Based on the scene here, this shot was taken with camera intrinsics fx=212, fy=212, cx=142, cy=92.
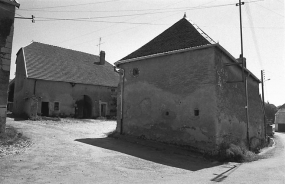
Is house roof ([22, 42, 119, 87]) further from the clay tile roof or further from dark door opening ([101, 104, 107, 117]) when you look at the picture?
the clay tile roof

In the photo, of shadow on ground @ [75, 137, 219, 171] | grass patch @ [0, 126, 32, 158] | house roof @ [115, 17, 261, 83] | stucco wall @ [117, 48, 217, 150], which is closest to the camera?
grass patch @ [0, 126, 32, 158]

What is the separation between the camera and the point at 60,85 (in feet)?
74.9

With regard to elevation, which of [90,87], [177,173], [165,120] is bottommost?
[177,173]

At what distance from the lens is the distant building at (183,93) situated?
1041 centimetres

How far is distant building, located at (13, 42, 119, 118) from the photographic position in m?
21.3

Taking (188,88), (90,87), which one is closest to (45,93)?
(90,87)

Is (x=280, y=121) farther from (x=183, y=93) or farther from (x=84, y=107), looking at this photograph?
(x=183, y=93)

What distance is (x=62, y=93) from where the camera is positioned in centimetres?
2292

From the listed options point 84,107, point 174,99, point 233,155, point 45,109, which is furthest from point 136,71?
point 84,107

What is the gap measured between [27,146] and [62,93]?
14.6 metres

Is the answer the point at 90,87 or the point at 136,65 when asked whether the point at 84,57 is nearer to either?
the point at 90,87

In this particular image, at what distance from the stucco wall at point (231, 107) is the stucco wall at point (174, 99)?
0.55m

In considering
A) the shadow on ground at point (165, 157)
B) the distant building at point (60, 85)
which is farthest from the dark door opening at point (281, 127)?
the shadow on ground at point (165, 157)

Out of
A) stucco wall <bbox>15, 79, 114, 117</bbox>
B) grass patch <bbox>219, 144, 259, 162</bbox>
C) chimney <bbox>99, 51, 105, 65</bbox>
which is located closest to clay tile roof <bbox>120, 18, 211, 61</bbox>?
grass patch <bbox>219, 144, 259, 162</bbox>
